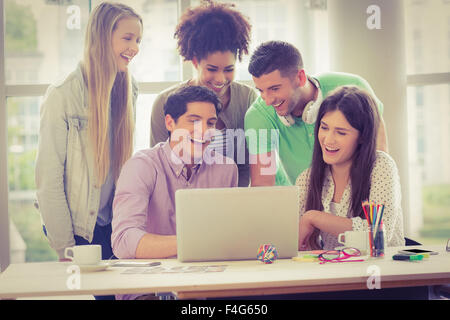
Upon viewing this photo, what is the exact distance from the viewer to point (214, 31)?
312cm

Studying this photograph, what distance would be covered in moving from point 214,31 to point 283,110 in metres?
0.60

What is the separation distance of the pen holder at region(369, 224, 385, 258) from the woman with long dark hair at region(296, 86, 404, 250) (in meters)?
0.28

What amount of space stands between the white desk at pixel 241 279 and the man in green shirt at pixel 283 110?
3.70ft

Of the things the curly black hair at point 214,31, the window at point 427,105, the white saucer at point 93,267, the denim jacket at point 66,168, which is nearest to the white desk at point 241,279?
the white saucer at point 93,267

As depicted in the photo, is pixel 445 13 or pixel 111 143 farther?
pixel 445 13

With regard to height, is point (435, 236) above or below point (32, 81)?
below

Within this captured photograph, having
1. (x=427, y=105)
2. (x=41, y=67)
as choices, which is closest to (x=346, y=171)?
(x=427, y=105)

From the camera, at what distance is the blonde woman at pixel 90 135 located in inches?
112

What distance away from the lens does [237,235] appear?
1.92 metres

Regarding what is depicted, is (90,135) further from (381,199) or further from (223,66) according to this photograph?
(381,199)

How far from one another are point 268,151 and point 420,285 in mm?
1366

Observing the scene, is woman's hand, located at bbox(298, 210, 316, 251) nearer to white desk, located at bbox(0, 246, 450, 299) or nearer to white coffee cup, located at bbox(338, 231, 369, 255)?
white coffee cup, located at bbox(338, 231, 369, 255)
